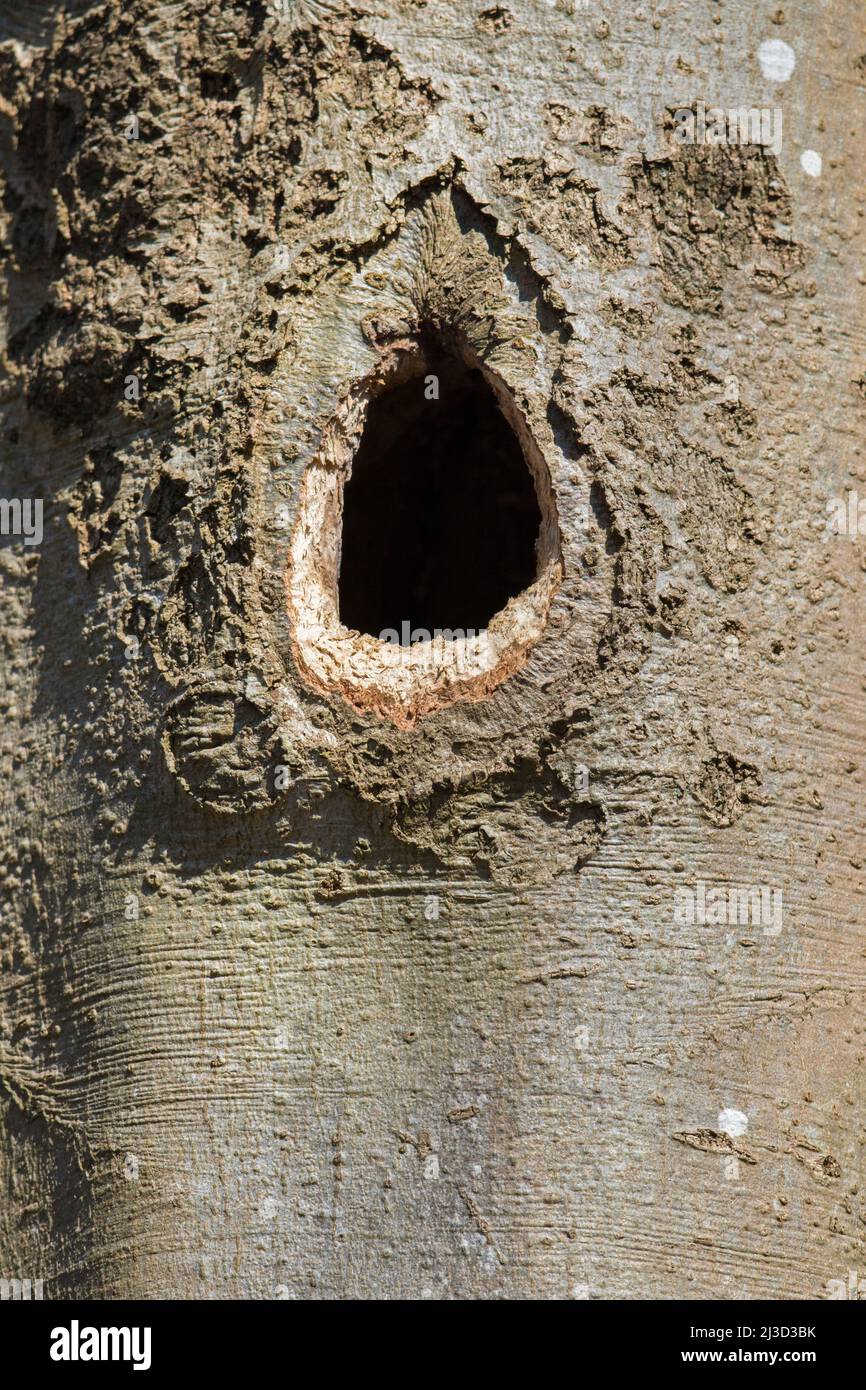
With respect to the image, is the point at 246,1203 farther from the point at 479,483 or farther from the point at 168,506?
the point at 479,483

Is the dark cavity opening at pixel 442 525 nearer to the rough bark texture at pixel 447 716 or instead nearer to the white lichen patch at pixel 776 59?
the rough bark texture at pixel 447 716

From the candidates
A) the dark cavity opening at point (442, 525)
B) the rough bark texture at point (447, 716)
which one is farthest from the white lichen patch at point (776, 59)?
the dark cavity opening at point (442, 525)

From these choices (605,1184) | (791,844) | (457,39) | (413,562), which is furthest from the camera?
(413,562)

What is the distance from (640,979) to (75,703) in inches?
34.6

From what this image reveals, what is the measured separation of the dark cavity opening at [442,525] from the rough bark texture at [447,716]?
0.65 meters

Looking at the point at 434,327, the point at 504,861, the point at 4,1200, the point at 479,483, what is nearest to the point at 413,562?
the point at 479,483

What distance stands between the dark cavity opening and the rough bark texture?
65 cm

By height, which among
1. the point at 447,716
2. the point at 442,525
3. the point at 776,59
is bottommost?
the point at 447,716

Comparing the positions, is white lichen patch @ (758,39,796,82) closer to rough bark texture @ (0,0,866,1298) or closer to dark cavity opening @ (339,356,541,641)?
rough bark texture @ (0,0,866,1298)

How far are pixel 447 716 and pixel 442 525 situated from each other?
1.17 metres

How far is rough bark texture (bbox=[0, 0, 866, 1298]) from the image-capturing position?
196cm

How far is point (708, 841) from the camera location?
204cm

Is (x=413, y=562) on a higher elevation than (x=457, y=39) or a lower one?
lower

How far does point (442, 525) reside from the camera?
3.16 metres
